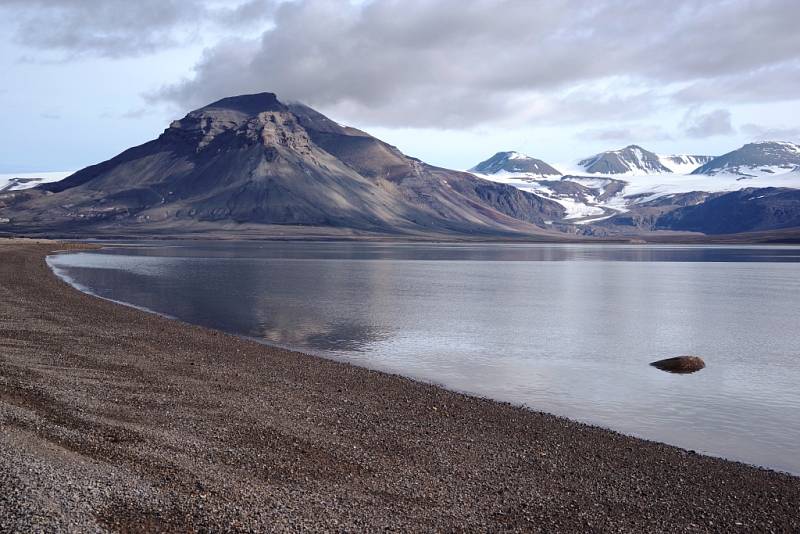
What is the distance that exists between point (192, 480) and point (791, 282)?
325ft

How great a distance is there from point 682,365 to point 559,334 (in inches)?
484

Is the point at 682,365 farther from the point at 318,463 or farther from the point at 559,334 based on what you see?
the point at 318,463

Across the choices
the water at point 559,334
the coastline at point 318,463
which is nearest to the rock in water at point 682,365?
the water at point 559,334

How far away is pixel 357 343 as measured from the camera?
3925 cm

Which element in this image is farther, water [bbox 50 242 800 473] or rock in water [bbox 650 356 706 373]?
rock in water [bbox 650 356 706 373]

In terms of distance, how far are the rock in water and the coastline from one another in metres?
13.3

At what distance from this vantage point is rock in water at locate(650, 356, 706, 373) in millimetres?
33594

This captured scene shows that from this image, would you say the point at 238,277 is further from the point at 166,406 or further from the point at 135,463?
the point at 135,463

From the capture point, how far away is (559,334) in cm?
4562

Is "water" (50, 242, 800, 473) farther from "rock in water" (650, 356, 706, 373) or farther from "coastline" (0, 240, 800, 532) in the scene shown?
"coastline" (0, 240, 800, 532)

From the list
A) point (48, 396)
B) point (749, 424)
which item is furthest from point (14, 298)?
point (749, 424)

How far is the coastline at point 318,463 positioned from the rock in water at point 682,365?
13271mm

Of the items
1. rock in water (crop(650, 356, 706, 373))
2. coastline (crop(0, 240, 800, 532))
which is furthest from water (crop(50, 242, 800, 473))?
coastline (crop(0, 240, 800, 532))

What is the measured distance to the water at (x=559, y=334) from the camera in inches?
992
